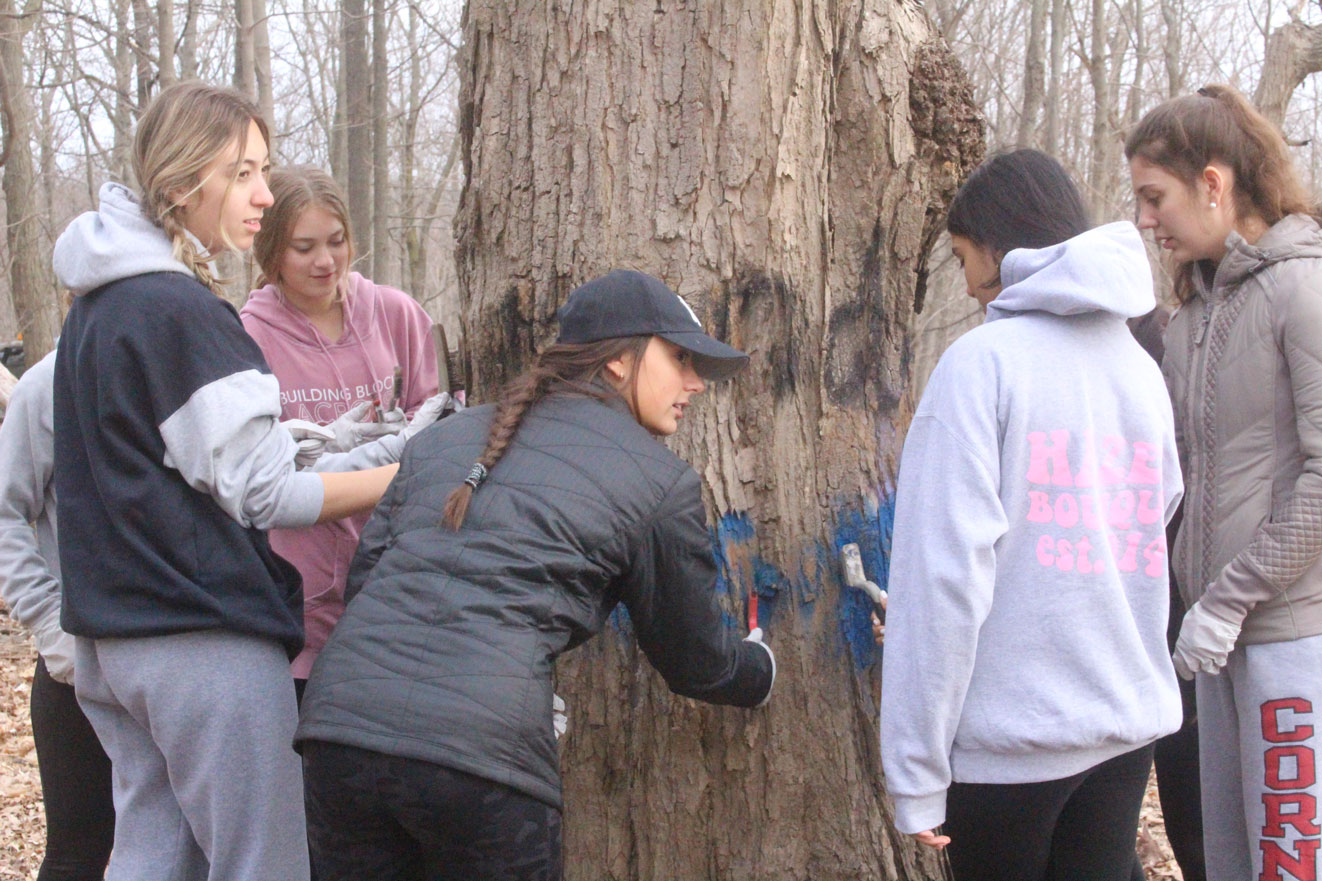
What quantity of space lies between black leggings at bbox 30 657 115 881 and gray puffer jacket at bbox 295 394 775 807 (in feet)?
3.85

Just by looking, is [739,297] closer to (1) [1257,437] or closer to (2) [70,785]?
(1) [1257,437]

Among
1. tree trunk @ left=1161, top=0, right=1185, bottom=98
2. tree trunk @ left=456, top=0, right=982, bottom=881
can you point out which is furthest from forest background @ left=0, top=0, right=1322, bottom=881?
tree trunk @ left=1161, top=0, right=1185, bottom=98

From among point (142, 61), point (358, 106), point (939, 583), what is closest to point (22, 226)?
point (142, 61)

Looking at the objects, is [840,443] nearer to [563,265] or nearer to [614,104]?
[563,265]

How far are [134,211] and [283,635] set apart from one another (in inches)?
36.9

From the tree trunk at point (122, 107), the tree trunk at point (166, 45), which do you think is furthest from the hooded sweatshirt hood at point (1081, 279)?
the tree trunk at point (122, 107)

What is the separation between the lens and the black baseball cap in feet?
7.21

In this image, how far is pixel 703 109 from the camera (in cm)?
271

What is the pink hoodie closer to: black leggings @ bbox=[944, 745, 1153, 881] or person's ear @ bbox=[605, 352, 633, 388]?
person's ear @ bbox=[605, 352, 633, 388]

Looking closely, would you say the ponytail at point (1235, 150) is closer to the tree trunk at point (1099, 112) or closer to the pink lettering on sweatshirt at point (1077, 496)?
the pink lettering on sweatshirt at point (1077, 496)

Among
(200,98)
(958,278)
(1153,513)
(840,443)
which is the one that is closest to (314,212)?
(200,98)

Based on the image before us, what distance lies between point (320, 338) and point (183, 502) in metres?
0.96

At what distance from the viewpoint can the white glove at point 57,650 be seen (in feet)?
8.81

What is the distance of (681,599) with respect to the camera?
2141 millimetres
